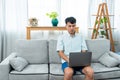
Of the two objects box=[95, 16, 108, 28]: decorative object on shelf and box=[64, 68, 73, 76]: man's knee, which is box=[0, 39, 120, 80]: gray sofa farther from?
box=[95, 16, 108, 28]: decorative object on shelf

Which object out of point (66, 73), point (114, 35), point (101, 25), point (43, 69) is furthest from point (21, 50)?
point (114, 35)

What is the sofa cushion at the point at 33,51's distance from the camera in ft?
12.0

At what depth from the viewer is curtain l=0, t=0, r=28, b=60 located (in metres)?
4.77

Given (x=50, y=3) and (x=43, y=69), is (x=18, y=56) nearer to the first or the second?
(x=43, y=69)

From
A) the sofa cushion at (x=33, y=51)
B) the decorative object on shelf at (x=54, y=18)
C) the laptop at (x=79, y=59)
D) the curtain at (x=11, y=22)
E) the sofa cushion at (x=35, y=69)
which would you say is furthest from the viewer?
the curtain at (x=11, y=22)

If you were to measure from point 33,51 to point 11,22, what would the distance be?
1.45m

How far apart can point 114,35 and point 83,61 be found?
2255 mm

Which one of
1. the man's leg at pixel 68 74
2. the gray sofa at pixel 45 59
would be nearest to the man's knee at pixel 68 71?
the man's leg at pixel 68 74

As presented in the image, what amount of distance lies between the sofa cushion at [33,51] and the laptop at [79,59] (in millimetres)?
795

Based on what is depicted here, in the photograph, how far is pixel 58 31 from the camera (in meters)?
4.95

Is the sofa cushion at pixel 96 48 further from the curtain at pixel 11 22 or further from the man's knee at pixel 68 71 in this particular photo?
the curtain at pixel 11 22

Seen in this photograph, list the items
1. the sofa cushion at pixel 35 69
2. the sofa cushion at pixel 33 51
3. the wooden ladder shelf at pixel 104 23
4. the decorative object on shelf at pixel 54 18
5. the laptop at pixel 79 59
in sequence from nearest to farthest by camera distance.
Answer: the laptop at pixel 79 59
the sofa cushion at pixel 35 69
the sofa cushion at pixel 33 51
the decorative object on shelf at pixel 54 18
the wooden ladder shelf at pixel 104 23

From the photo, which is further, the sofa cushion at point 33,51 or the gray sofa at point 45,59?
the sofa cushion at point 33,51

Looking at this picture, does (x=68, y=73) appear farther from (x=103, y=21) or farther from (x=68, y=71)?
(x=103, y=21)
